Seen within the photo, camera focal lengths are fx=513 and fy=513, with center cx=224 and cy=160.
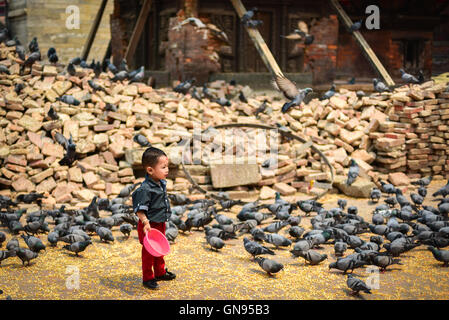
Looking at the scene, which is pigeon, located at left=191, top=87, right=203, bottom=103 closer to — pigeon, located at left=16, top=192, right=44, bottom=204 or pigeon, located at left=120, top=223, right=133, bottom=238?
pigeon, located at left=16, top=192, right=44, bottom=204

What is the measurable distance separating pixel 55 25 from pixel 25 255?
58.5 ft

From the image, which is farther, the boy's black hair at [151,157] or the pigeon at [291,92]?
the pigeon at [291,92]

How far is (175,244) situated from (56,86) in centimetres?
644

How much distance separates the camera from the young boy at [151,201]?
4.89 metres

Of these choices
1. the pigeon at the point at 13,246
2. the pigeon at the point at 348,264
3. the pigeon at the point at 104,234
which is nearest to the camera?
the pigeon at the point at 348,264

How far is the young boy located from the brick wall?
18.1 meters

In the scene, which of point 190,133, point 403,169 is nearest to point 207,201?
point 190,133

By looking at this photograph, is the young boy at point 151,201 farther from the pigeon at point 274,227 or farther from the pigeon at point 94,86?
the pigeon at point 94,86

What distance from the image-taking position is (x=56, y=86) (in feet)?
38.6

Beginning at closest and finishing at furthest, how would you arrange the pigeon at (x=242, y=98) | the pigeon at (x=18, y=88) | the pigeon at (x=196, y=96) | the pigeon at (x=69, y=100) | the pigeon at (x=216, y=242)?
the pigeon at (x=216, y=242), the pigeon at (x=69, y=100), the pigeon at (x=18, y=88), the pigeon at (x=196, y=96), the pigeon at (x=242, y=98)

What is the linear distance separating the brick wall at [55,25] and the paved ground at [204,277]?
55.2 ft

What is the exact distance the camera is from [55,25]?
21.6 metres

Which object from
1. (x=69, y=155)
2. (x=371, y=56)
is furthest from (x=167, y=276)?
(x=371, y=56)

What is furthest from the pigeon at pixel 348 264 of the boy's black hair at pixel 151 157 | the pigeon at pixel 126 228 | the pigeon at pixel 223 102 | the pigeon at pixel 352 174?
the pigeon at pixel 223 102
